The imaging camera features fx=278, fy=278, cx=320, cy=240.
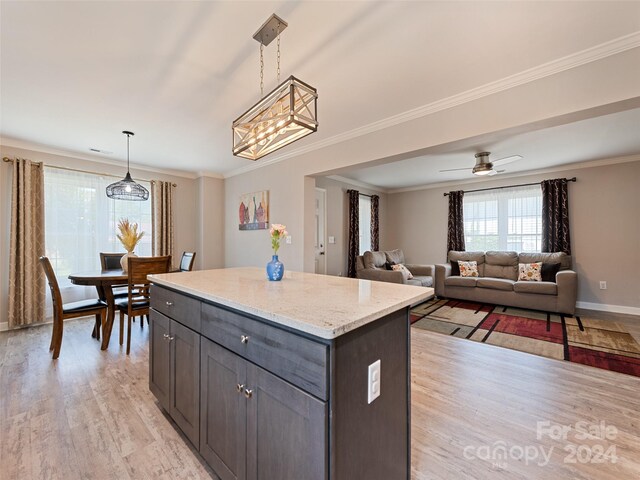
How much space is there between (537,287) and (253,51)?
4961 millimetres

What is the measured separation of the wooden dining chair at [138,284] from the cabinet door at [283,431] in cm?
236

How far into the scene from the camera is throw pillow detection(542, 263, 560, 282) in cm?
446

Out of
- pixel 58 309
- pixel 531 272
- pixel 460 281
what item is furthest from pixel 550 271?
pixel 58 309

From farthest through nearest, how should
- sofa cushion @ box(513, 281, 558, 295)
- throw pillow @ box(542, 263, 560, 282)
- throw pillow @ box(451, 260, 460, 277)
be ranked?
throw pillow @ box(451, 260, 460, 277), throw pillow @ box(542, 263, 560, 282), sofa cushion @ box(513, 281, 558, 295)

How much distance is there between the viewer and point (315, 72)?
7.11 ft

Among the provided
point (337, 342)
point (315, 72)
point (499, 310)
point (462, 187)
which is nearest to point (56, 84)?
point (315, 72)

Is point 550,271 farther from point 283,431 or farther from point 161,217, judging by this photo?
point 161,217

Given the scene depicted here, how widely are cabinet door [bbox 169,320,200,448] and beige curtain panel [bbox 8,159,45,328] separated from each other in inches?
140

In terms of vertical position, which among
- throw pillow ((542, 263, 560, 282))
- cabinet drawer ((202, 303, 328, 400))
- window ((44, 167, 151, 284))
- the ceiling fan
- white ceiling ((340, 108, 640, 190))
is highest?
white ceiling ((340, 108, 640, 190))

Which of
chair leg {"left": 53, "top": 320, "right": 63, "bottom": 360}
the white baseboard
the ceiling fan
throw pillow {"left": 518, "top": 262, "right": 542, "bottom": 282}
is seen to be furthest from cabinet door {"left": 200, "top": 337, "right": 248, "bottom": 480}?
the white baseboard

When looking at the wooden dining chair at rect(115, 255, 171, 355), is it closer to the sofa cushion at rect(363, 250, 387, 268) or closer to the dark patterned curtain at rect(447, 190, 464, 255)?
the sofa cushion at rect(363, 250, 387, 268)

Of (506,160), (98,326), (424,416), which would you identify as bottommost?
(424,416)

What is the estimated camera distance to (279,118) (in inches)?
61.6

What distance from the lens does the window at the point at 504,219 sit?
206 inches
